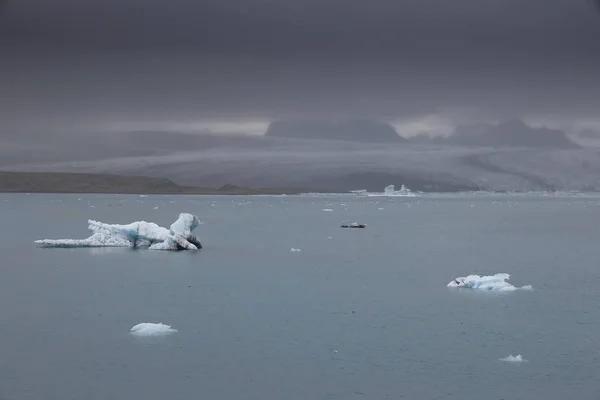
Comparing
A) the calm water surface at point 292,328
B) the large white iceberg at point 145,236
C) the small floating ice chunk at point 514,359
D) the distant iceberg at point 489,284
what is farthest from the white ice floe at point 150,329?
the large white iceberg at point 145,236

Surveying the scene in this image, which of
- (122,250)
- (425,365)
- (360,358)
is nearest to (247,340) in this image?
(360,358)

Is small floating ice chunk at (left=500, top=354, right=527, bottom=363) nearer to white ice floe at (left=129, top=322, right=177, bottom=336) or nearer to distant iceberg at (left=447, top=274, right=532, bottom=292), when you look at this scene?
white ice floe at (left=129, top=322, right=177, bottom=336)

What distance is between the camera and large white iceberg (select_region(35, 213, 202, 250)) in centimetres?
3534

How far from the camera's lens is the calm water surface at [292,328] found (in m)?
13.6

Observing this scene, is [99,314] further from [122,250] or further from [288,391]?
[122,250]

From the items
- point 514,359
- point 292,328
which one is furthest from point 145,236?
point 514,359

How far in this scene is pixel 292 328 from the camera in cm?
1823

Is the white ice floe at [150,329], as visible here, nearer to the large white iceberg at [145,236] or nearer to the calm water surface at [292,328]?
the calm water surface at [292,328]

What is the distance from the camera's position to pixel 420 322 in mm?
18953

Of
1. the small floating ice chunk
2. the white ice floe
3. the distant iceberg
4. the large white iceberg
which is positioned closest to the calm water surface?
the small floating ice chunk

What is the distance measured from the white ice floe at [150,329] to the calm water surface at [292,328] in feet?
1.17

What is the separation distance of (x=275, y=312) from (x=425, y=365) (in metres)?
6.17

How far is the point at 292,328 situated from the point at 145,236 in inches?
764

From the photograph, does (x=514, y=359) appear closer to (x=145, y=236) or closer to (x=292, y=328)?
(x=292, y=328)
